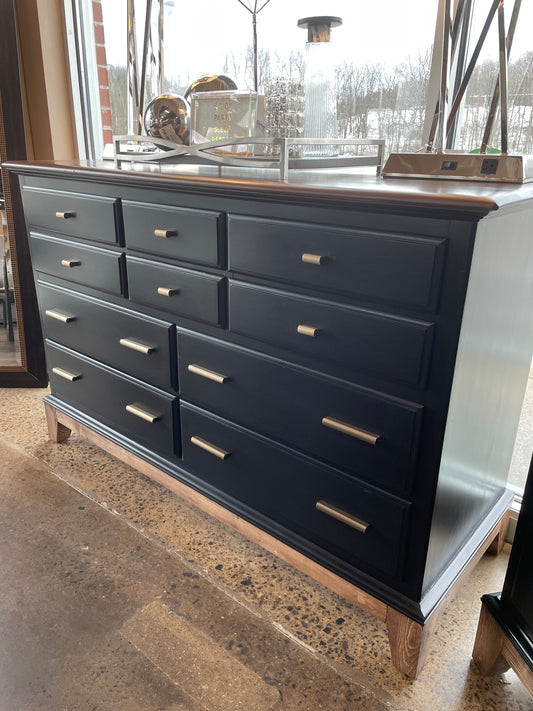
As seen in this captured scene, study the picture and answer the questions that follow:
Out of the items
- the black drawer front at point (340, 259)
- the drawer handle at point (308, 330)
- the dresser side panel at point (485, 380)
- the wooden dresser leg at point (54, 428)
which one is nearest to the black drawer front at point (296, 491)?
the dresser side panel at point (485, 380)

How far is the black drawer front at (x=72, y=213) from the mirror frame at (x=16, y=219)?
57 centimetres

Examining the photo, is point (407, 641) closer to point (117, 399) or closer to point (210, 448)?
point (210, 448)

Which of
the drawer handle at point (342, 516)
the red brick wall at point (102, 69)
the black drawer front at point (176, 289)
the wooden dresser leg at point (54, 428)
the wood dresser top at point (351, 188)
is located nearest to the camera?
the wood dresser top at point (351, 188)

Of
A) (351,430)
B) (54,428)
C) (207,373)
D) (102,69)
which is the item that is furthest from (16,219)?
(351,430)

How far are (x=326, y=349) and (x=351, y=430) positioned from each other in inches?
6.9

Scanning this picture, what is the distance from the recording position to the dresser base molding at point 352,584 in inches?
47.2

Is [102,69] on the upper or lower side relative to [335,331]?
upper

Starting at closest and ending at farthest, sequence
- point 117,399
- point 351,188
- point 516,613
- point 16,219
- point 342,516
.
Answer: point 351,188 → point 516,613 → point 342,516 → point 117,399 → point 16,219

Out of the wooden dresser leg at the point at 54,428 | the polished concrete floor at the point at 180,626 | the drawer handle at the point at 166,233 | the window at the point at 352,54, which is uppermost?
the window at the point at 352,54

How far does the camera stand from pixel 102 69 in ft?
7.65

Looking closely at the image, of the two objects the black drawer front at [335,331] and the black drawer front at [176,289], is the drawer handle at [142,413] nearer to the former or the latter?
the black drawer front at [176,289]

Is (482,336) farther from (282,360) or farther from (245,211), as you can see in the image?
(245,211)

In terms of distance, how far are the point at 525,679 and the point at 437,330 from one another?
2.34 ft

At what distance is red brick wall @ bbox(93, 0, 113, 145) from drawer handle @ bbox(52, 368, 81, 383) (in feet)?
3.75
